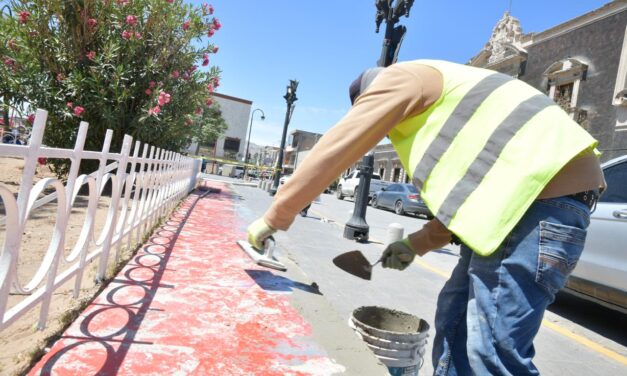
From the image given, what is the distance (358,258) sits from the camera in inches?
83.7

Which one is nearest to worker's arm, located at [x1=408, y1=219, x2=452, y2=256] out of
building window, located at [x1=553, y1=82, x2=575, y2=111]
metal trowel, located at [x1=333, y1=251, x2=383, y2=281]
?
metal trowel, located at [x1=333, y1=251, x2=383, y2=281]

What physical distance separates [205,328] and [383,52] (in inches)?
270

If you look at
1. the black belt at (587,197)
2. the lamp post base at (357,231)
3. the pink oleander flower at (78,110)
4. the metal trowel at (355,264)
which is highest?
the pink oleander flower at (78,110)

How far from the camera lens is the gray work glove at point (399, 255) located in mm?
1938

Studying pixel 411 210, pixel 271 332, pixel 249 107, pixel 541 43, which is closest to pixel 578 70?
pixel 541 43

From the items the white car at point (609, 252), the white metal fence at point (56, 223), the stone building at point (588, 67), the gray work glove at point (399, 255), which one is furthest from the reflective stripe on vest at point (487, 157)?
the stone building at point (588, 67)

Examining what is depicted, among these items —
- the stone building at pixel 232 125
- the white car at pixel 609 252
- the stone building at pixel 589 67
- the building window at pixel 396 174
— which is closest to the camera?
the white car at pixel 609 252

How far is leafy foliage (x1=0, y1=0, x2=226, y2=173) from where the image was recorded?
826 cm

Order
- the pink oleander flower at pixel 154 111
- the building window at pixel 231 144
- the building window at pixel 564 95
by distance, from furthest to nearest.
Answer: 1. the building window at pixel 231 144
2. the building window at pixel 564 95
3. the pink oleander flower at pixel 154 111

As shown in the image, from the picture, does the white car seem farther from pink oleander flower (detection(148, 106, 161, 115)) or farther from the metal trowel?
pink oleander flower (detection(148, 106, 161, 115))

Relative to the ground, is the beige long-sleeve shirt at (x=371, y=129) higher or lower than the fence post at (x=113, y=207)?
higher

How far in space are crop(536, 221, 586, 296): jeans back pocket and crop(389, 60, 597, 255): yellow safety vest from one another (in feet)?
0.37

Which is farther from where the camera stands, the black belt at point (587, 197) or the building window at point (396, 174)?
the building window at point (396, 174)

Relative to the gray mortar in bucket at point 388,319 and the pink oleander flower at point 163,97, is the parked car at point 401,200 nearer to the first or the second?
the pink oleander flower at point 163,97
